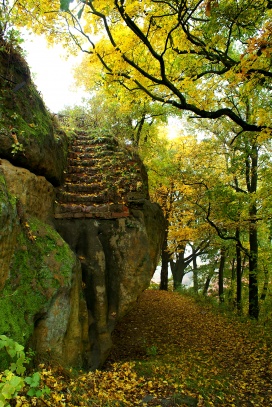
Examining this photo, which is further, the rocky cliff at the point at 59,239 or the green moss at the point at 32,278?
the rocky cliff at the point at 59,239

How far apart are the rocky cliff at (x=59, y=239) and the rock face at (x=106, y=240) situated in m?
0.02

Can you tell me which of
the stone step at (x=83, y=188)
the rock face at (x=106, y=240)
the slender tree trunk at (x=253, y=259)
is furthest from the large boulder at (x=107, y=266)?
the slender tree trunk at (x=253, y=259)

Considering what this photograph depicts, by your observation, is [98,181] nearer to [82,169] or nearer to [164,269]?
[82,169]

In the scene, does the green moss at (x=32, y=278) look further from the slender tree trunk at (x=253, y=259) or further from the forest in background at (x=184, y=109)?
the slender tree trunk at (x=253, y=259)

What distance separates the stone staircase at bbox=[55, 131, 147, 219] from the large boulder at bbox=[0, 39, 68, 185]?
80 centimetres

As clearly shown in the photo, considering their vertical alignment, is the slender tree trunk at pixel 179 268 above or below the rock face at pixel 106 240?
below

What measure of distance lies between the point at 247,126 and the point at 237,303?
34.3 ft

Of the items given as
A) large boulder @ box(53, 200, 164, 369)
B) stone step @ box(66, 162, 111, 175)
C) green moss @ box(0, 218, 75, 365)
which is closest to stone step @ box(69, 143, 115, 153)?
stone step @ box(66, 162, 111, 175)

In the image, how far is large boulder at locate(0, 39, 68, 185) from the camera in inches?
195

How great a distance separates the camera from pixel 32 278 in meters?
4.16

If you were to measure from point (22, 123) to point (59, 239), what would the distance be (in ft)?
7.79

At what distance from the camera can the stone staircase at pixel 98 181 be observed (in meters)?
6.50

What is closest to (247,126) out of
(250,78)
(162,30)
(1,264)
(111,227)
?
(250,78)

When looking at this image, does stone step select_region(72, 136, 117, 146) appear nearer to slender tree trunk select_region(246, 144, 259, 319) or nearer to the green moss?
the green moss
